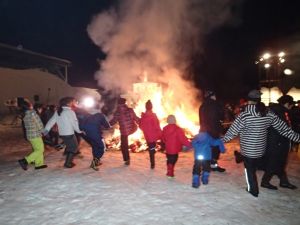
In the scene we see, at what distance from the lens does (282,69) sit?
23594 millimetres

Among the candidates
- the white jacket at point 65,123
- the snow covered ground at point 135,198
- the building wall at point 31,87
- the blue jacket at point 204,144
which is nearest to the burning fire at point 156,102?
the snow covered ground at point 135,198

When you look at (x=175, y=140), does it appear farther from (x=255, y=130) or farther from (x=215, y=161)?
(x=255, y=130)

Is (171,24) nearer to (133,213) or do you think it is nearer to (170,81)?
(170,81)

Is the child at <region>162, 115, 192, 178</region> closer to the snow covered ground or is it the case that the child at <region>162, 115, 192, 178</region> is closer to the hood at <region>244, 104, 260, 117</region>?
the snow covered ground

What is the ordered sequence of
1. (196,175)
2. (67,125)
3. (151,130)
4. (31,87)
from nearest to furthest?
(196,175) → (151,130) → (67,125) → (31,87)

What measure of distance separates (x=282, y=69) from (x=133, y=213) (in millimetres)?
21731

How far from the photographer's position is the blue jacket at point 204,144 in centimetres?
652

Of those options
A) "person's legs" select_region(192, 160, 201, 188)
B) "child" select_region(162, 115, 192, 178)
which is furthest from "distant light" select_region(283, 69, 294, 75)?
"person's legs" select_region(192, 160, 201, 188)

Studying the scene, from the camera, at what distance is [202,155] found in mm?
6512

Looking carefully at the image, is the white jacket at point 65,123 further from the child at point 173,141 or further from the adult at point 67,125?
the child at point 173,141

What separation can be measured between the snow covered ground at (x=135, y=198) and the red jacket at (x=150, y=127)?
2.75ft

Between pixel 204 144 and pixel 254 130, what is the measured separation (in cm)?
116

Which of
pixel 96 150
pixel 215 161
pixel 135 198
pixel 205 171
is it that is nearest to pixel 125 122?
pixel 96 150

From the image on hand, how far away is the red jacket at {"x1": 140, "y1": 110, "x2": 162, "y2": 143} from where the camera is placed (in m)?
8.05
